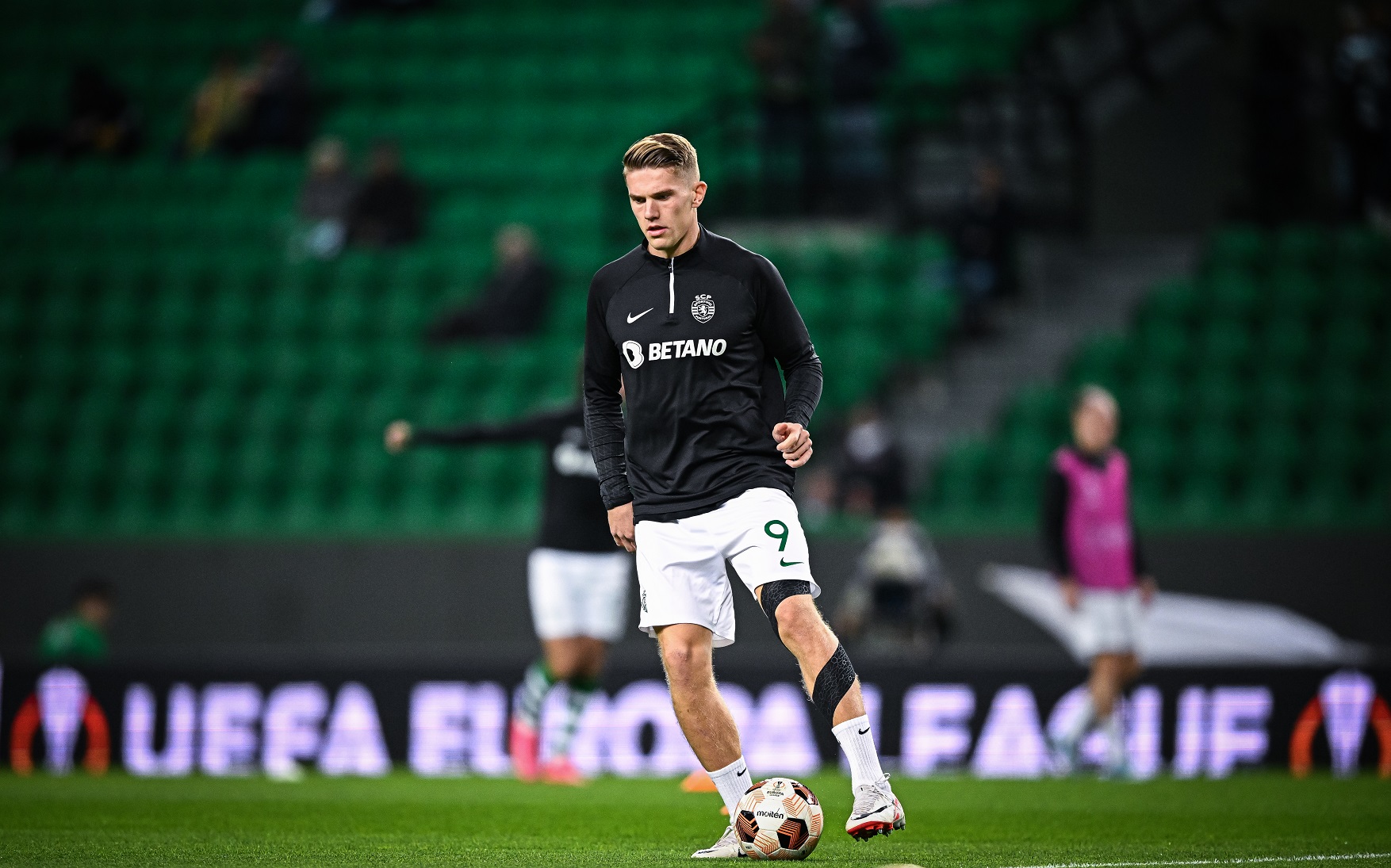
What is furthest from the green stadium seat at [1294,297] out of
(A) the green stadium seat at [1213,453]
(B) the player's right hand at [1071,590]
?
(B) the player's right hand at [1071,590]

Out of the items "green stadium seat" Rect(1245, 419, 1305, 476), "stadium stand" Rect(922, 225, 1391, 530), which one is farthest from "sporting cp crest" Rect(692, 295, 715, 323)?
"green stadium seat" Rect(1245, 419, 1305, 476)

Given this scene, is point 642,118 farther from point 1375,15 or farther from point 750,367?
point 750,367

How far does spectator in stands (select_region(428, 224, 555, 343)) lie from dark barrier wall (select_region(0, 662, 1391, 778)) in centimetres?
477

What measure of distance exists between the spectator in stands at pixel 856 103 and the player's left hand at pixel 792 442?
1068cm

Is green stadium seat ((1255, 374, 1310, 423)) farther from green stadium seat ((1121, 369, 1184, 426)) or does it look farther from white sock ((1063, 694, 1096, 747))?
white sock ((1063, 694, 1096, 747))

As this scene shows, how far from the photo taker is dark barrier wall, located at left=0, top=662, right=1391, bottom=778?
35.0 ft

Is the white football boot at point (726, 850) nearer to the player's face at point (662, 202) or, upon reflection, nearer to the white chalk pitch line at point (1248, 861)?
the white chalk pitch line at point (1248, 861)

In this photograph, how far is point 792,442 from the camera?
531 cm

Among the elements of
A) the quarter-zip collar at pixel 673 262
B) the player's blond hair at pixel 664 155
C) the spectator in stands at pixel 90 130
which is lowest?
the quarter-zip collar at pixel 673 262

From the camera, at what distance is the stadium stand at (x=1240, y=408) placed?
13086 millimetres

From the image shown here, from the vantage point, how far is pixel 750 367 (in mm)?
5562

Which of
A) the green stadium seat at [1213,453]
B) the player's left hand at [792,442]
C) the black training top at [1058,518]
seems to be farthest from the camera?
the green stadium seat at [1213,453]

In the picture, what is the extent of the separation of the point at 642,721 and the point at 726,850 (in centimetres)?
577

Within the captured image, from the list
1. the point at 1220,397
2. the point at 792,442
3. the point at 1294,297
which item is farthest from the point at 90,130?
the point at 792,442
